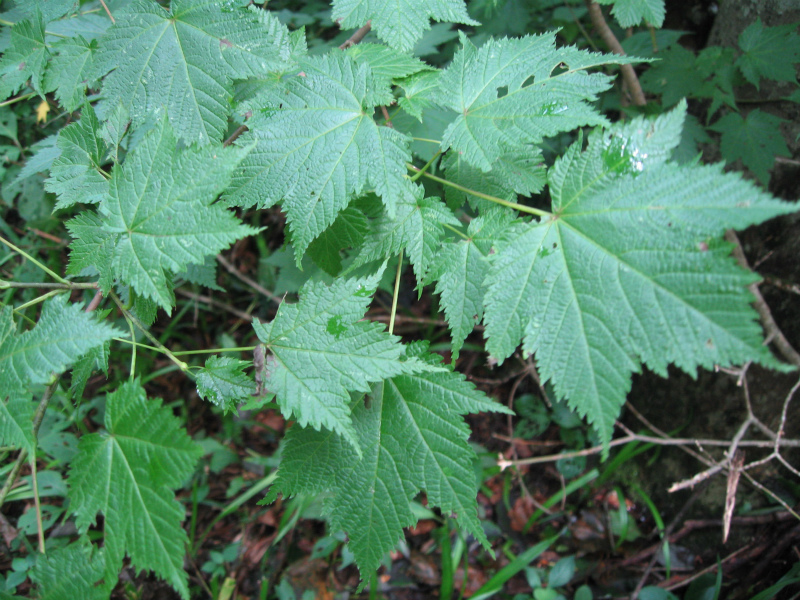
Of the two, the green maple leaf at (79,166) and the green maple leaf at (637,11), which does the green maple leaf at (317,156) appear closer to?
the green maple leaf at (79,166)

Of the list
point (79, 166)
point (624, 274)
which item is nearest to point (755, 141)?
point (624, 274)

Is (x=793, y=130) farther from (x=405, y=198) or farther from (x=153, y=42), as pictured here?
(x=153, y=42)

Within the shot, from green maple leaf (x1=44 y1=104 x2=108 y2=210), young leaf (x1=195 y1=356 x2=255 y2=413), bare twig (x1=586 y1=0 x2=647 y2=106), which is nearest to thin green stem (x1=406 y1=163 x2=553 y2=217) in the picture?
young leaf (x1=195 y1=356 x2=255 y2=413)

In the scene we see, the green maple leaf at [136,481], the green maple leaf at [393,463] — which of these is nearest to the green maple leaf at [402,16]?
the green maple leaf at [393,463]

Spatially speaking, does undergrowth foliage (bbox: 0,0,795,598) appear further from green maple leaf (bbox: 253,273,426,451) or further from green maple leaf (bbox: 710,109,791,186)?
green maple leaf (bbox: 710,109,791,186)

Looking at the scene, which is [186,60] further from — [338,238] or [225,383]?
[225,383]

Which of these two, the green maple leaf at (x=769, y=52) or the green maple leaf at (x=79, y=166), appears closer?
the green maple leaf at (x=79, y=166)

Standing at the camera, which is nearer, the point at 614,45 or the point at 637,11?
the point at 637,11
